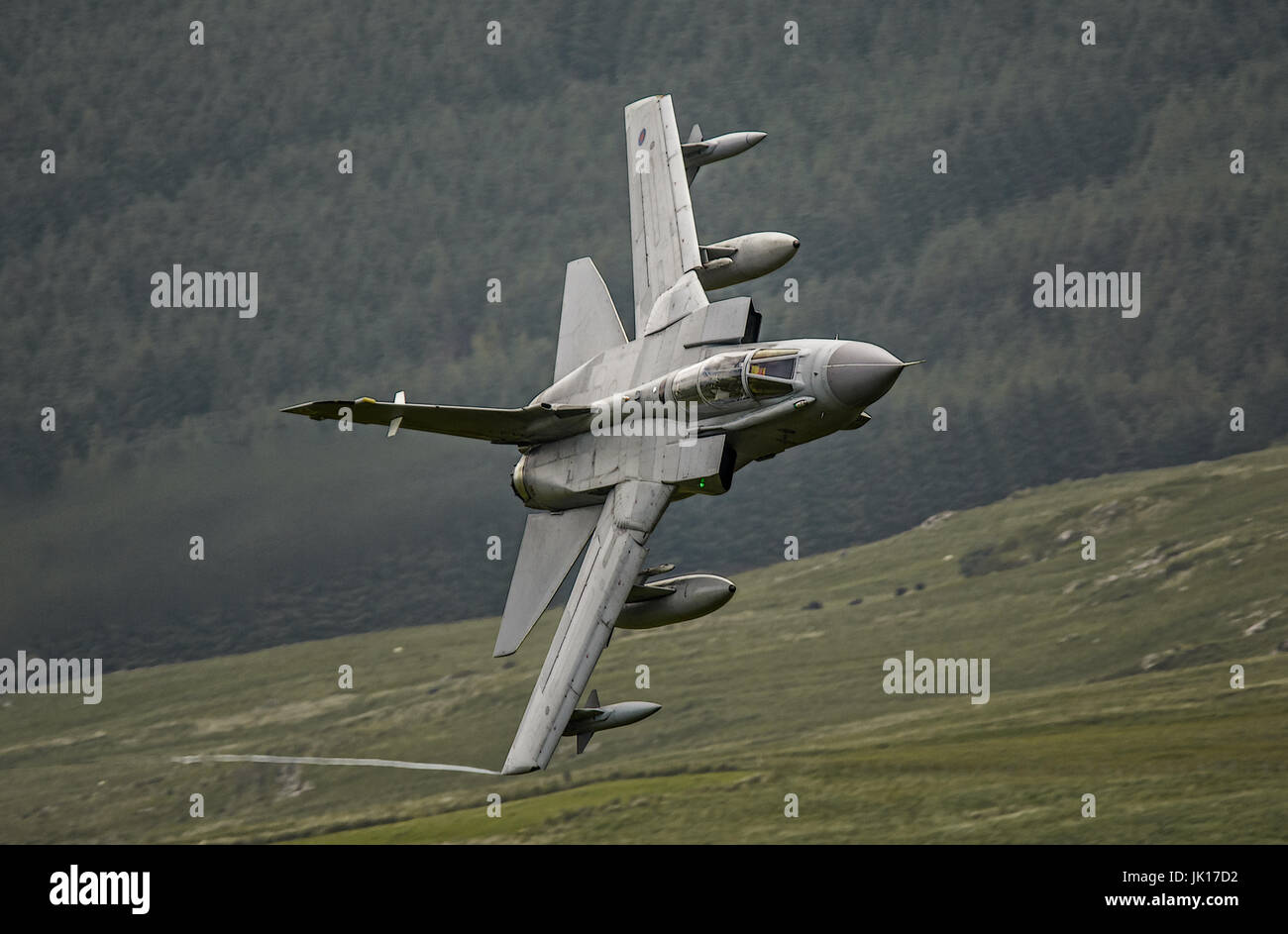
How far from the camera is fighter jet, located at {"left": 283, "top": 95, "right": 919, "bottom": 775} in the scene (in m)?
38.6

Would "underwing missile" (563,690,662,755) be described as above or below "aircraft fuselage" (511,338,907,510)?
below

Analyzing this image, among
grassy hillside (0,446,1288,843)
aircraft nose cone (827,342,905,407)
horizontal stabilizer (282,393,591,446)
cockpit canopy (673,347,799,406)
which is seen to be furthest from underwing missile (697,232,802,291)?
grassy hillside (0,446,1288,843)

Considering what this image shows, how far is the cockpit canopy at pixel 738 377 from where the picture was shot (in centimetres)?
3875

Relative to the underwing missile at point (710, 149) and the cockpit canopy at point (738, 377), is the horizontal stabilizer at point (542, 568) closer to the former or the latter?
the cockpit canopy at point (738, 377)

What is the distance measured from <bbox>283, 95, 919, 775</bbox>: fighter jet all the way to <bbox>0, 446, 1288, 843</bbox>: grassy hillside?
135 feet

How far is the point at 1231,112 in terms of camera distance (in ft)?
637

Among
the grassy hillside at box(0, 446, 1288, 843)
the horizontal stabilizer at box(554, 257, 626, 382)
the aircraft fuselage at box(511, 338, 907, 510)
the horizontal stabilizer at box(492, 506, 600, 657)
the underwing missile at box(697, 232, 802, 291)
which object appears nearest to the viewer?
the aircraft fuselage at box(511, 338, 907, 510)

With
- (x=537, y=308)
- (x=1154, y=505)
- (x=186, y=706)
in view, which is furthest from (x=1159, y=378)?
(x=186, y=706)

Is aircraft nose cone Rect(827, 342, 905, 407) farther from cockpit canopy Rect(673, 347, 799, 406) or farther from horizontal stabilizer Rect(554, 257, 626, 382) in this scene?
horizontal stabilizer Rect(554, 257, 626, 382)

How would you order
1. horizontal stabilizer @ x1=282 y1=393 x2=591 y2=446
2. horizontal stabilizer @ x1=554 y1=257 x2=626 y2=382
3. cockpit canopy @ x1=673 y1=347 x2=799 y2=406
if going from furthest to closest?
horizontal stabilizer @ x1=554 y1=257 x2=626 y2=382, horizontal stabilizer @ x1=282 y1=393 x2=591 y2=446, cockpit canopy @ x1=673 y1=347 x2=799 y2=406

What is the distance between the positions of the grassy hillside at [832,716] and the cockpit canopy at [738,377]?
43337 mm

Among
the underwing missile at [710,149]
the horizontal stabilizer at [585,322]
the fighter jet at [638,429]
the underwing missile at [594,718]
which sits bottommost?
the underwing missile at [594,718]

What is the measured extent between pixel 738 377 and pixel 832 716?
69633 mm

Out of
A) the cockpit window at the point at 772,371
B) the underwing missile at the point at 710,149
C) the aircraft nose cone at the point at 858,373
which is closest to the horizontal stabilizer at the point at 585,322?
the underwing missile at the point at 710,149
